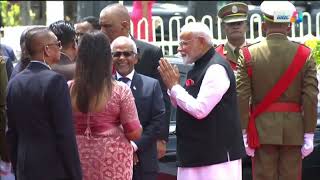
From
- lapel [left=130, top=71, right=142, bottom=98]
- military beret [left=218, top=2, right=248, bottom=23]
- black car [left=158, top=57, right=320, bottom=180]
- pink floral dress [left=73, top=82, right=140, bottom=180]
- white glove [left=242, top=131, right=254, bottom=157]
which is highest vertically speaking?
military beret [left=218, top=2, right=248, bottom=23]

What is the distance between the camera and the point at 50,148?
212 inches

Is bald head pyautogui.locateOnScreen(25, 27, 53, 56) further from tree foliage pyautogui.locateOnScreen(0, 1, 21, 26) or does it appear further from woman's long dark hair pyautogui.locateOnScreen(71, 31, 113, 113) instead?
tree foliage pyautogui.locateOnScreen(0, 1, 21, 26)

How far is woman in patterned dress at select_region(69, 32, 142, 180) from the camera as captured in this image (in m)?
5.68

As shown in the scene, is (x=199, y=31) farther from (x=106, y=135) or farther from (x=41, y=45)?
(x=41, y=45)

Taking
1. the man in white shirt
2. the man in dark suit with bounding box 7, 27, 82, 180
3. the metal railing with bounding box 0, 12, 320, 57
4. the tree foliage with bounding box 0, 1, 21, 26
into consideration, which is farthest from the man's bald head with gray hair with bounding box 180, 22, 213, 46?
the tree foliage with bounding box 0, 1, 21, 26

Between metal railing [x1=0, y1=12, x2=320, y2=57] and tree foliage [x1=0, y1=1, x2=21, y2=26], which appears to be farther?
tree foliage [x1=0, y1=1, x2=21, y2=26]

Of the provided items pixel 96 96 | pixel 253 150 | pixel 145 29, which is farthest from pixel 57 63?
pixel 145 29

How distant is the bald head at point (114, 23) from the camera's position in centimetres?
733

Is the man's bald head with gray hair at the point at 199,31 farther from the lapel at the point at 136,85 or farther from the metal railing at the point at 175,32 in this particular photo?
the metal railing at the point at 175,32

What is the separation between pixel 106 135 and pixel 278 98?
164cm

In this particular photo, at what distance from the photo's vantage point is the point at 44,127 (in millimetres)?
5391

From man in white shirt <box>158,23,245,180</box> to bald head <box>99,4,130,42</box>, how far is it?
1180mm

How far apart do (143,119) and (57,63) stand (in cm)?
84

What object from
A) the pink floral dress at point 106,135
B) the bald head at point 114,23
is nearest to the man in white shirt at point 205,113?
the pink floral dress at point 106,135
